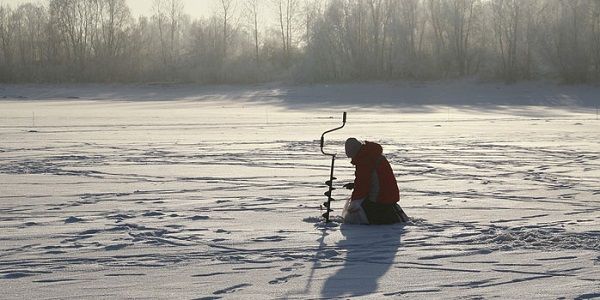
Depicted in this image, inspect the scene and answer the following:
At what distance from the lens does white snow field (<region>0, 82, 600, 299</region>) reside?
7789mm

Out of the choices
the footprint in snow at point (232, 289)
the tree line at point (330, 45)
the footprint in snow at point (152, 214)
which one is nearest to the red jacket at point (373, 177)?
the footprint in snow at point (152, 214)

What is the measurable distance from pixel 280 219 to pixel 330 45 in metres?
51.9

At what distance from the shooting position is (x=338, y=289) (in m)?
7.60

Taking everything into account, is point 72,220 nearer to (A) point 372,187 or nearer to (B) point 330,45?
(A) point 372,187

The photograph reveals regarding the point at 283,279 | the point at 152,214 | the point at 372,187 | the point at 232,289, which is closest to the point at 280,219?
the point at 372,187

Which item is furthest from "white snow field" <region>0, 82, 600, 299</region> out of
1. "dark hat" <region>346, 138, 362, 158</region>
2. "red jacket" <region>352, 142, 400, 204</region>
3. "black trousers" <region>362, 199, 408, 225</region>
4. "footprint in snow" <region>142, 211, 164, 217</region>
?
"dark hat" <region>346, 138, 362, 158</region>

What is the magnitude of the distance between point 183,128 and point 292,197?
15983 millimetres

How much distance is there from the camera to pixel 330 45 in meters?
62.2

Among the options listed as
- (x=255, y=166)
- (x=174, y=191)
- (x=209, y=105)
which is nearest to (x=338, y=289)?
(x=174, y=191)

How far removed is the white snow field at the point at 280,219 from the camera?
779cm

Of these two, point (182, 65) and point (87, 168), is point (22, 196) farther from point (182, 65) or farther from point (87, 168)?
point (182, 65)

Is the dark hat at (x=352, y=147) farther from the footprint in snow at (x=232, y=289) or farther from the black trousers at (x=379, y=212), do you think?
the footprint in snow at (x=232, y=289)

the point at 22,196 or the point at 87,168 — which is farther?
the point at 87,168

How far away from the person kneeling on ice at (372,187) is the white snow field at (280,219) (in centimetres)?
17
